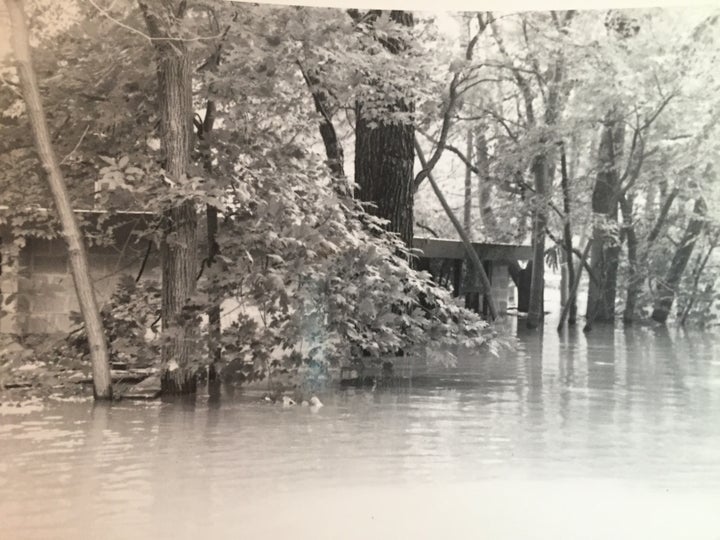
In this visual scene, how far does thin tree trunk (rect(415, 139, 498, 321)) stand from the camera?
2428mm

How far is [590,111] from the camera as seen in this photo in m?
2.38

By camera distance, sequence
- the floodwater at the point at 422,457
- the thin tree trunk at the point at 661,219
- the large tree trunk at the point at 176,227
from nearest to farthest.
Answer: the floodwater at the point at 422,457, the large tree trunk at the point at 176,227, the thin tree trunk at the point at 661,219

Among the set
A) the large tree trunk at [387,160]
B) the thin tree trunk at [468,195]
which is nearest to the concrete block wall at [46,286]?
the large tree trunk at [387,160]

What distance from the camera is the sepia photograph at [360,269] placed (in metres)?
2.16

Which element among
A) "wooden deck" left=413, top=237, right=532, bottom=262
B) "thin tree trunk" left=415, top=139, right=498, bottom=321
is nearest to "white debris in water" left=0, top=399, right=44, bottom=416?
"wooden deck" left=413, top=237, right=532, bottom=262

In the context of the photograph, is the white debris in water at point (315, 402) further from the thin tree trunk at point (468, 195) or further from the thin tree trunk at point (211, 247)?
the thin tree trunk at point (468, 195)

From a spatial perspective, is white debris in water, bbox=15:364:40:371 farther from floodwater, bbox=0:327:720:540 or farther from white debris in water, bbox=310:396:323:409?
white debris in water, bbox=310:396:323:409

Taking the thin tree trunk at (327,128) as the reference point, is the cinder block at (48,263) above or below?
below

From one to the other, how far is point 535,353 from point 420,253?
1.77 feet

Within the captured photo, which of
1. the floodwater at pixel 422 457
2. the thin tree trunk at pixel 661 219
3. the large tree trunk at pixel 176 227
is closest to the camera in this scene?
the floodwater at pixel 422 457

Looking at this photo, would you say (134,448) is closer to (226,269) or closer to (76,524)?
(76,524)

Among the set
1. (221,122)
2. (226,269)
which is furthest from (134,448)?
(221,122)

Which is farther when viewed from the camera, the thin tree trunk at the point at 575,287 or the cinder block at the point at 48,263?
the thin tree trunk at the point at 575,287

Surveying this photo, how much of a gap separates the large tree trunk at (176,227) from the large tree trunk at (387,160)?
0.60 m
